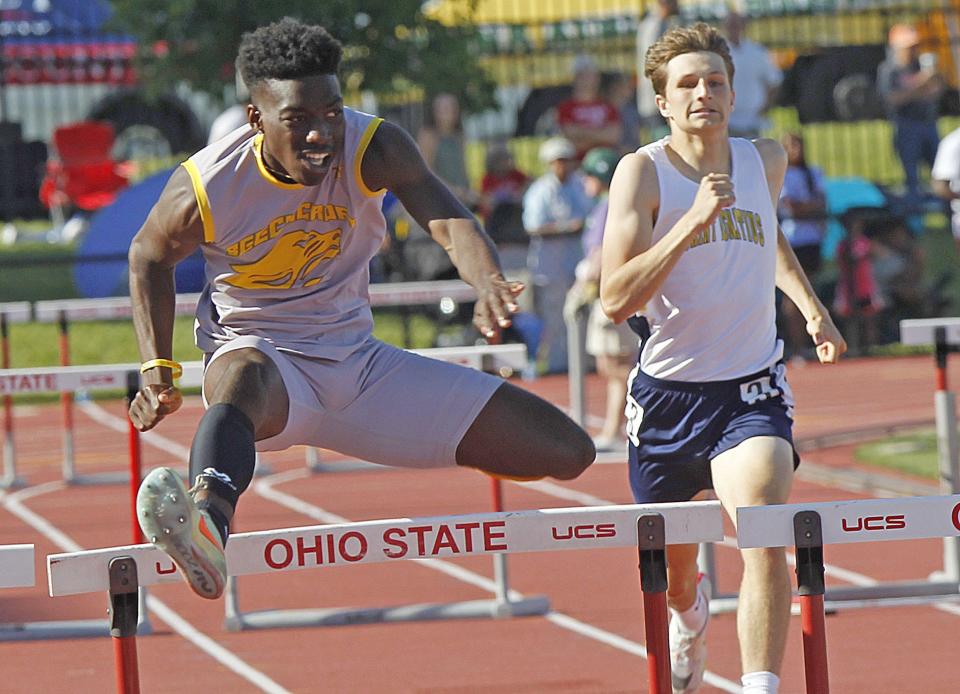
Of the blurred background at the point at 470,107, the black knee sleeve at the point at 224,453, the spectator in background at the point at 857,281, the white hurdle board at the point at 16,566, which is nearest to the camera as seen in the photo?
the white hurdle board at the point at 16,566

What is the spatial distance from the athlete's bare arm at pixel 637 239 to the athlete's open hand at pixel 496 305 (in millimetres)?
533

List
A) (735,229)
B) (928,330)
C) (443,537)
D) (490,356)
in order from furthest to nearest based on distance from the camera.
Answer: (490,356)
(928,330)
(735,229)
(443,537)

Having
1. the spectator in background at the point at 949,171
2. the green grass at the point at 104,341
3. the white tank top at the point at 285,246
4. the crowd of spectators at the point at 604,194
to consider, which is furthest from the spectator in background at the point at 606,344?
the white tank top at the point at 285,246

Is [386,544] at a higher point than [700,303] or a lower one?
lower

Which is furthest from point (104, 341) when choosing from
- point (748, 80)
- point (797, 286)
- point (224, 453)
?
point (224, 453)

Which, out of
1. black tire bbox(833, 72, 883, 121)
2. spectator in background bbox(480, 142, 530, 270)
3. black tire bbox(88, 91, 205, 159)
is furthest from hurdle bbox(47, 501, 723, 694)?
black tire bbox(88, 91, 205, 159)

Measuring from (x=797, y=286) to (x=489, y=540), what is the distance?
1872mm

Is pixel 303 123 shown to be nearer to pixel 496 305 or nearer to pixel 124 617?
pixel 496 305

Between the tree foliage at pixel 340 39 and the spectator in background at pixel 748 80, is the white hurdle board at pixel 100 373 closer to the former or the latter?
the spectator in background at pixel 748 80

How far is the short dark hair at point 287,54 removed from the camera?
473 cm

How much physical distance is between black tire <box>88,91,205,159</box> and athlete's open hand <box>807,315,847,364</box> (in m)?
15.8

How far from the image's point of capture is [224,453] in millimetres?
4430

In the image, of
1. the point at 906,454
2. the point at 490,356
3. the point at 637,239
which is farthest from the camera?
the point at 906,454

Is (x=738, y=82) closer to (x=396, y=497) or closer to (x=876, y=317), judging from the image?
(x=876, y=317)
